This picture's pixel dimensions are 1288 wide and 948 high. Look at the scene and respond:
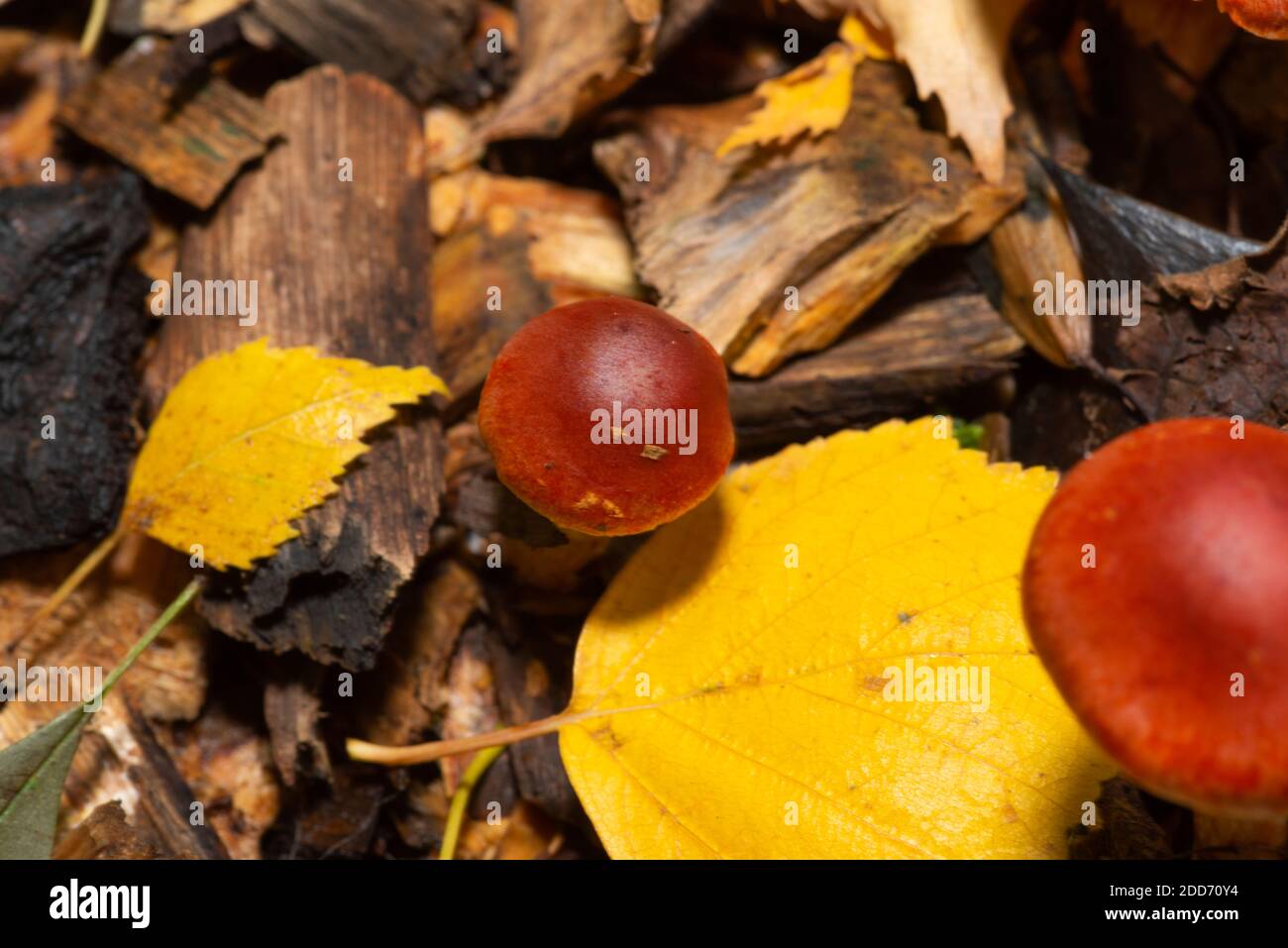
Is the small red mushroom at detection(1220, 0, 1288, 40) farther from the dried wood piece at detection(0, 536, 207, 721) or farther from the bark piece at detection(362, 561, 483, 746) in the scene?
the dried wood piece at detection(0, 536, 207, 721)

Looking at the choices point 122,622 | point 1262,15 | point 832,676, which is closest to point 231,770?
point 122,622

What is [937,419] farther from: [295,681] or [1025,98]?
[295,681]

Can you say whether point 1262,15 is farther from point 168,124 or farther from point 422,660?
point 168,124

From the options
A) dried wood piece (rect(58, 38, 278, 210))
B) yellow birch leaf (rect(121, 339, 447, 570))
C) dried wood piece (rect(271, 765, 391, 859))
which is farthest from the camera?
dried wood piece (rect(58, 38, 278, 210))

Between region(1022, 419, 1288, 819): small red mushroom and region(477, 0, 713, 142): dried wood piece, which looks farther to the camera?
region(477, 0, 713, 142): dried wood piece

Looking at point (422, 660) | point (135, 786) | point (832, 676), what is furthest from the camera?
point (422, 660)

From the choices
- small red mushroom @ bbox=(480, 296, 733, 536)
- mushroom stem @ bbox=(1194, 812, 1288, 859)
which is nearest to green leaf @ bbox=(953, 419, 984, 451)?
small red mushroom @ bbox=(480, 296, 733, 536)
